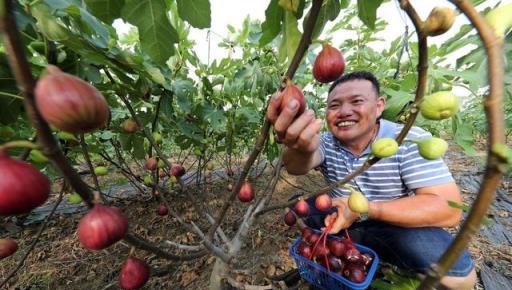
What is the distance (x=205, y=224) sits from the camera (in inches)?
108

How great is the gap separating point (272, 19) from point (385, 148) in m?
0.51

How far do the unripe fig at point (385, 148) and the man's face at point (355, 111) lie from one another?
1151mm

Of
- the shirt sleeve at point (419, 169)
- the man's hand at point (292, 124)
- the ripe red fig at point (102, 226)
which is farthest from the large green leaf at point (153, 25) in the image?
the shirt sleeve at point (419, 169)

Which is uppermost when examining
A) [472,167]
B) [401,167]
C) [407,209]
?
[401,167]

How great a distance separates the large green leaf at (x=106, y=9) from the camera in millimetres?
747

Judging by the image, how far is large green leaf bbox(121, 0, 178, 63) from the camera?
2.51 feet

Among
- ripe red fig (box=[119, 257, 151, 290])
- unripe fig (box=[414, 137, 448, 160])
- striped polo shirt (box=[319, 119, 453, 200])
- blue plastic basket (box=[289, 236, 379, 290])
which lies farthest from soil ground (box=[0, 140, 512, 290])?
unripe fig (box=[414, 137, 448, 160])

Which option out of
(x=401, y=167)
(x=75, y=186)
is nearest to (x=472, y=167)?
(x=401, y=167)

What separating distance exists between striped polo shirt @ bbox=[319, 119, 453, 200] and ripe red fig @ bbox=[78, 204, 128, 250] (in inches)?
55.5

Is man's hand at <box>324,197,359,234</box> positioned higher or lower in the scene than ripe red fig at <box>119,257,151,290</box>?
lower

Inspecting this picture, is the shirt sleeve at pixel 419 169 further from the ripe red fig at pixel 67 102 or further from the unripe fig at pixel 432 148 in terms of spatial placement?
the ripe red fig at pixel 67 102

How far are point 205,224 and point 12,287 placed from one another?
1511 millimetres

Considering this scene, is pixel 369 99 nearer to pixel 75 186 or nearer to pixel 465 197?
pixel 75 186

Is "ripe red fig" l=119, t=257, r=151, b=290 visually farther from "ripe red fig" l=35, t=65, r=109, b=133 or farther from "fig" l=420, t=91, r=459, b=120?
"fig" l=420, t=91, r=459, b=120
